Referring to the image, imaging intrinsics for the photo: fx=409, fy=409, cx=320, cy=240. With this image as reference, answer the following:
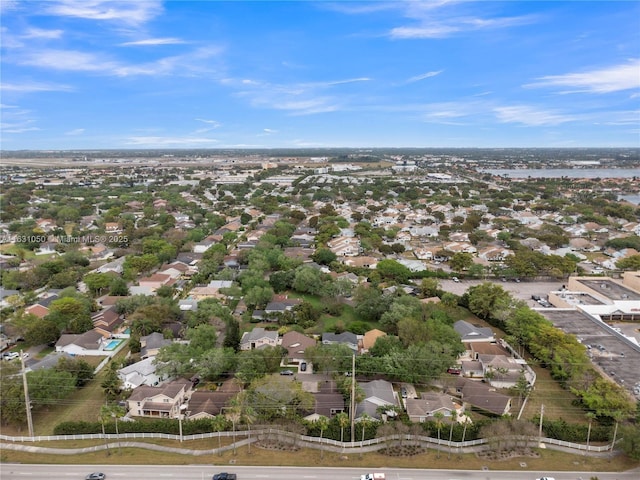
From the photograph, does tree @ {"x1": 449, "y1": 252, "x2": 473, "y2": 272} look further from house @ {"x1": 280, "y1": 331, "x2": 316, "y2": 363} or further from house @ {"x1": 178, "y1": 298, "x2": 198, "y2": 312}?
house @ {"x1": 178, "y1": 298, "x2": 198, "y2": 312}

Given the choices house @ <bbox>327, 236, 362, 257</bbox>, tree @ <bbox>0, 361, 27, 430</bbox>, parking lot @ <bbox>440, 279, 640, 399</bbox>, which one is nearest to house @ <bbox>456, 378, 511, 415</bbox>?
parking lot @ <bbox>440, 279, 640, 399</bbox>

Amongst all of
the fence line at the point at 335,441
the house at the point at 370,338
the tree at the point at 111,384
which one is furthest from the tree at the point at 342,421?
the tree at the point at 111,384

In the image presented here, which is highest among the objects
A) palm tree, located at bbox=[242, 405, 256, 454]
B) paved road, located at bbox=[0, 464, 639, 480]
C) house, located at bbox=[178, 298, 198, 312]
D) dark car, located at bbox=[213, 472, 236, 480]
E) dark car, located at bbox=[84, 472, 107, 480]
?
house, located at bbox=[178, 298, 198, 312]

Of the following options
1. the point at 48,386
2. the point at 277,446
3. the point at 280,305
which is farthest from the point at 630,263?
the point at 48,386

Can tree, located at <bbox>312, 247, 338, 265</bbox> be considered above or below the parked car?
above

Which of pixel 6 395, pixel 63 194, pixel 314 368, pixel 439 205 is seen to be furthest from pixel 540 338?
pixel 63 194

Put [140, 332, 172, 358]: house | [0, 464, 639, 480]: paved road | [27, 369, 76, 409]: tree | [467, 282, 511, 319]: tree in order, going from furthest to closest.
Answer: [467, 282, 511, 319]: tree → [140, 332, 172, 358]: house → [27, 369, 76, 409]: tree → [0, 464, 639, 480]: paved road

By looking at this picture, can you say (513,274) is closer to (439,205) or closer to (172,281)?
(172,281)
